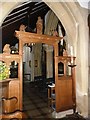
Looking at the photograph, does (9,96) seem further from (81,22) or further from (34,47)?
(34,47)

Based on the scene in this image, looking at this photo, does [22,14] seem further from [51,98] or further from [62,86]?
[62,86]

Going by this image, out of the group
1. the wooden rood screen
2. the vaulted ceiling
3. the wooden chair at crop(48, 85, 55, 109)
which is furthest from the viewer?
the vaulted ceiling

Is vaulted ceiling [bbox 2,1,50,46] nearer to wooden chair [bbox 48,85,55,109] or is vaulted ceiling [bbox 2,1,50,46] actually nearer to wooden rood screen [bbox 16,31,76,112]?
wooden rood screen [bbox 16,31,76,112]

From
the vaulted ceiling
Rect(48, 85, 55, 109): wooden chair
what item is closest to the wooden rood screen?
Rect(48, 85, 55, 109): wooden chair

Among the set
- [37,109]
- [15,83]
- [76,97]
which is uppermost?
[15,83]

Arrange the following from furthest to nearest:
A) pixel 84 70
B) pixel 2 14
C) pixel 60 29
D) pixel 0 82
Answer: pixel 60 29 < pixel 84 70 < pixel 2 14 < pixel 0 82

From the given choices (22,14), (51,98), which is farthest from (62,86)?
(22,14)

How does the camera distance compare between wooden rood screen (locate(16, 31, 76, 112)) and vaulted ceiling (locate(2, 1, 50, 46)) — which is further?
vaulted ceiling (locate(2, 1, 50, 46))

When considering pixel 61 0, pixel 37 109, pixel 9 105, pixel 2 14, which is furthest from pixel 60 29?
pixel 9 105

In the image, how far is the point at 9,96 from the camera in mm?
3572

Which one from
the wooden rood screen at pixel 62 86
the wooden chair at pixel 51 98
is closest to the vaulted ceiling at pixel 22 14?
the wooden rood screen at pixel 62 86

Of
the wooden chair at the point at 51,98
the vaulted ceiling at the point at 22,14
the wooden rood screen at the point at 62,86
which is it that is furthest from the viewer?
the vaulted ceiling at the point at 22,14

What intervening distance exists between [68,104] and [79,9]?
234 cm

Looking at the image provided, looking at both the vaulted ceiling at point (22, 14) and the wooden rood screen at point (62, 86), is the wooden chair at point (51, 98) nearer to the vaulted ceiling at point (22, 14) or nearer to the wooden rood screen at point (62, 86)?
the wooden rood screen at point (62, 86)
